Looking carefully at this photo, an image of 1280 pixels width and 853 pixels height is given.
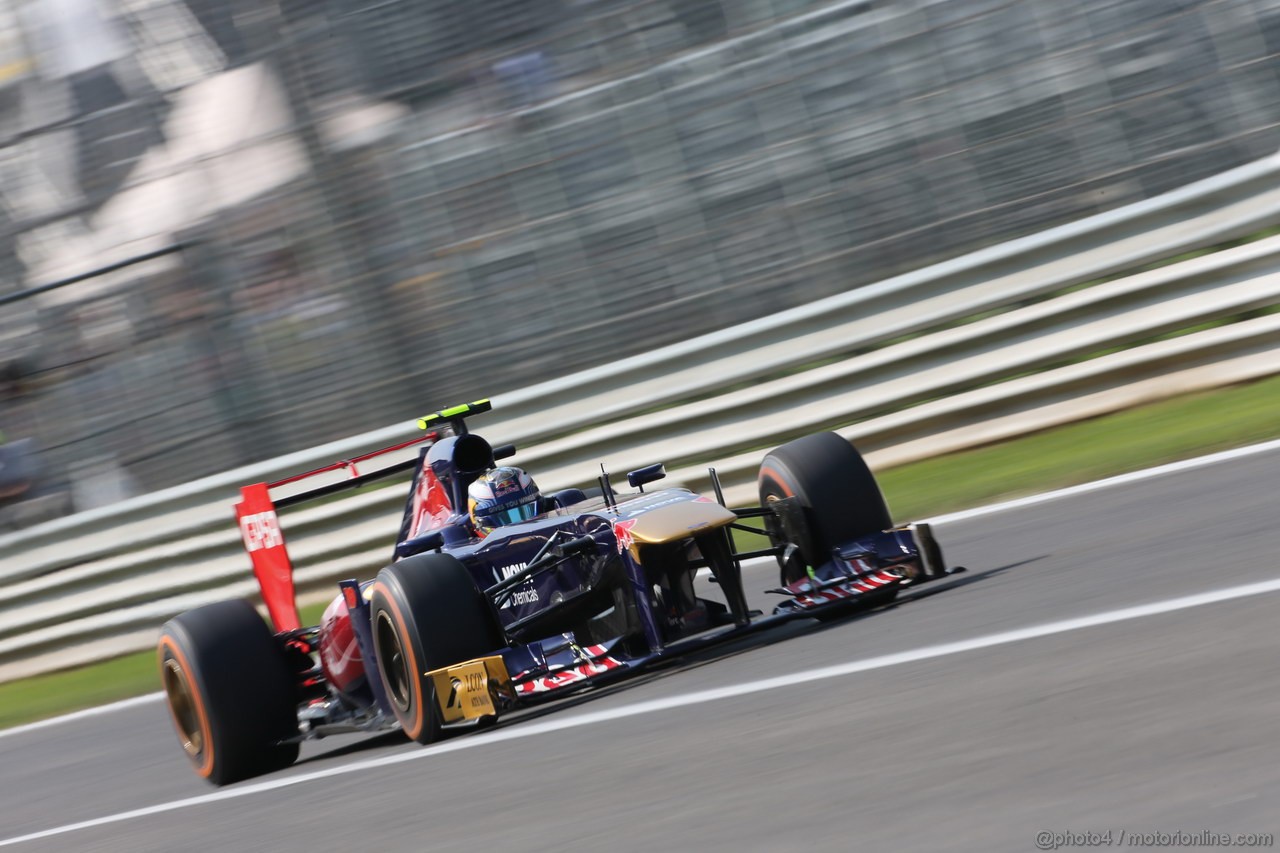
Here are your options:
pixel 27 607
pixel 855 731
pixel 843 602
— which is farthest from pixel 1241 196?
pixel 27 607

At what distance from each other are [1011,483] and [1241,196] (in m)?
2.42

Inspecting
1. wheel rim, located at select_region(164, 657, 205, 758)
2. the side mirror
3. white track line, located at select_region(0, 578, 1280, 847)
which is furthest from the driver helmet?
wheel rim, located at select_region(164, 657, 205, 758)

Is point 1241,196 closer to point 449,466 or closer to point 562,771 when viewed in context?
point 449,466

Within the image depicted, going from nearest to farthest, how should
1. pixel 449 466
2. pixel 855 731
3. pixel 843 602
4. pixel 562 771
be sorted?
pixel 855 731, pixel 562 771, pixel 843 602, pixel 449 466

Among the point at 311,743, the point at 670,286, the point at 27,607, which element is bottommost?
the point at 311,743

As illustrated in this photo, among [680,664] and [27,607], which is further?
[27,607]

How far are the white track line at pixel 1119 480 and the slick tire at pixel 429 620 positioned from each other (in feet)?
11.9

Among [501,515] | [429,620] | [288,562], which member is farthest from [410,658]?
[288,562]

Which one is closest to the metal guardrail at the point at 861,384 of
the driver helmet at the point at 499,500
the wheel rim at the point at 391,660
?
the driver helmet at the point at 499,500

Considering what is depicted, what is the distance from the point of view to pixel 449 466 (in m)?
8.05

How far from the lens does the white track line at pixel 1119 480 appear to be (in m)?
8.89

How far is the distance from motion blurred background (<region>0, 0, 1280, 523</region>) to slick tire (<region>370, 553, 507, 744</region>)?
17.8 feet

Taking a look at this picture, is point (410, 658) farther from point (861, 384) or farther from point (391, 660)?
point (861, 384)

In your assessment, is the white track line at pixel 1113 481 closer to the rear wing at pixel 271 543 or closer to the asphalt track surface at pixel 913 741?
the asphalt track surface at pixel 913 741
